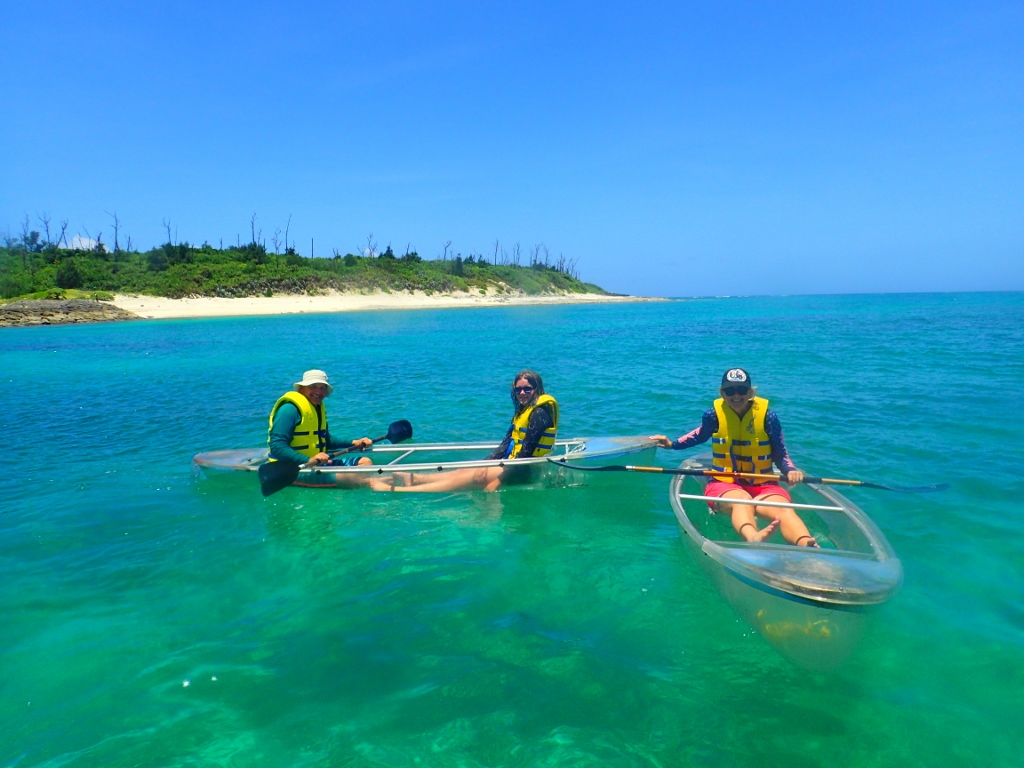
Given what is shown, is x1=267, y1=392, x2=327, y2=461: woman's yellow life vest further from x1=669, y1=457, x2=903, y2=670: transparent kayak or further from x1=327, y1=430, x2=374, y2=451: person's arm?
x1=669, y1=457, x2=903, y2=670: transparent kayak

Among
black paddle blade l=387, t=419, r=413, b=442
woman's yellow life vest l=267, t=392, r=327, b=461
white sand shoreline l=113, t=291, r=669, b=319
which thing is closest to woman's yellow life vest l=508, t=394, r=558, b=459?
black paddle blade l=387, t=419, r=413, b=442

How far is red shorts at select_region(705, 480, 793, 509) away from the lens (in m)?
6.31

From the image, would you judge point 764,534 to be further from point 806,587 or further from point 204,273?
point 204,273

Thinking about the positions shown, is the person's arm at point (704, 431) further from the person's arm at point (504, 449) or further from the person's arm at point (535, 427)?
the person's arm at point (504, 449)

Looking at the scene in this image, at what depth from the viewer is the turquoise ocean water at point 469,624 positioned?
407cm

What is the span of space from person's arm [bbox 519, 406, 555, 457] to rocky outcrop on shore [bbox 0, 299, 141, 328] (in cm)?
5543

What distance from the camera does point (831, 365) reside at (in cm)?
2044

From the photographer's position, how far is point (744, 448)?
6.66 metres

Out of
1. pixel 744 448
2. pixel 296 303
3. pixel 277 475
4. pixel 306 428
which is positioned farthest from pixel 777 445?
pixel 296 303

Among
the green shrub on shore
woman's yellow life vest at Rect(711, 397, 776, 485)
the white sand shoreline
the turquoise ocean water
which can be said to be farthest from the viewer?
the green shrub on shore

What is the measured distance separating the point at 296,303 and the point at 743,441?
2596 inches

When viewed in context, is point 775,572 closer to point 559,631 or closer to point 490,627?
point 559,631

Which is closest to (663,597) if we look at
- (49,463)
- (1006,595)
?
(1006,595)

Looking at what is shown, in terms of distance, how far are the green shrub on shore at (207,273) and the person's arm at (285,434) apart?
59.4m
